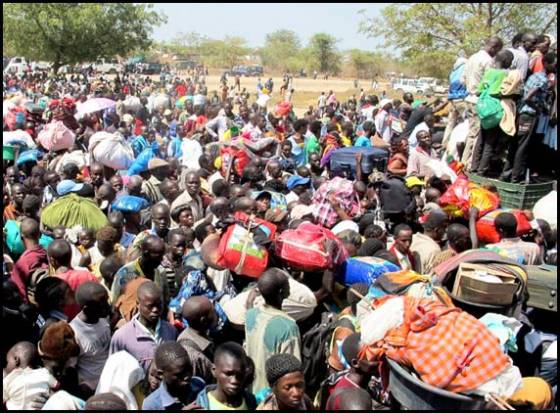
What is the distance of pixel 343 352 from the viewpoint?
330cm

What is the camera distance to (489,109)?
6.92 metres

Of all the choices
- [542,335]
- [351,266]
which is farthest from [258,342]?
[542,335]

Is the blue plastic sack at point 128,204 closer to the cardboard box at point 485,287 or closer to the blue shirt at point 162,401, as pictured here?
the blue shirt at point 162,401

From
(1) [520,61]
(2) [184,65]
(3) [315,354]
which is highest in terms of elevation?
(1) [520,61]

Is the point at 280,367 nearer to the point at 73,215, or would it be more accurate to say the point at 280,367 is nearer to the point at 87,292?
the point at 87,292

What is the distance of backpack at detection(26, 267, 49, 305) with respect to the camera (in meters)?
4.18

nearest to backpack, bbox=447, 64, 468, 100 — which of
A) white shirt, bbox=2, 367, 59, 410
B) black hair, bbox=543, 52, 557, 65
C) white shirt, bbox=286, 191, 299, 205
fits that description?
black hair, bbox=543, 52, 557, 65

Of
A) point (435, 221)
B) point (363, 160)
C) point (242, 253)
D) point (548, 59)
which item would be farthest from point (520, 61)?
point (242, 253)

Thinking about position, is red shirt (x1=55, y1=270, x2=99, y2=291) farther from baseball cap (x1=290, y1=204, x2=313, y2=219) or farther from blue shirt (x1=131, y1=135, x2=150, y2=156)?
blue shirt (x1=131, y1=135, x2=150, y2=156)

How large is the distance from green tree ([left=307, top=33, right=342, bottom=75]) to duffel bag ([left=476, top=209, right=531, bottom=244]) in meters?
55.4

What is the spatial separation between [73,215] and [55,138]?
136 inches

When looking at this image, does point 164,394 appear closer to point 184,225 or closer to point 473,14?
point 184,225

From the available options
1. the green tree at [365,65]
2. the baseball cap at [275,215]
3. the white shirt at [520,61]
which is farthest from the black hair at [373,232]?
the green tree at [365,65]

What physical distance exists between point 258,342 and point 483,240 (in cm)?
280
